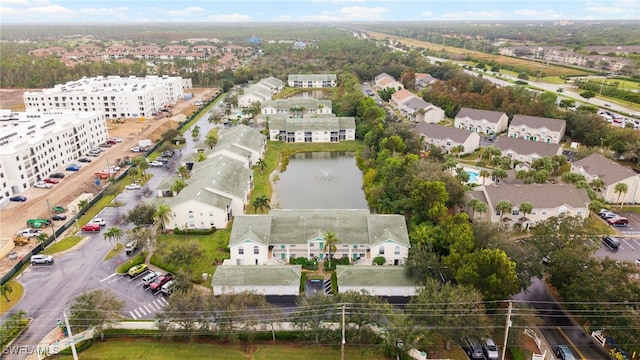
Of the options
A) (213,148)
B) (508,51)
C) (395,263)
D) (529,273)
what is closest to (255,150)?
(213,148)

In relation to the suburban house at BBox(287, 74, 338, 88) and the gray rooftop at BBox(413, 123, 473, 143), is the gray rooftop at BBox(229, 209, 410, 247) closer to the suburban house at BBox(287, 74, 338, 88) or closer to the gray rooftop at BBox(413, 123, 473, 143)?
the gray rooftop at BBox(413, 123, 473, 143)

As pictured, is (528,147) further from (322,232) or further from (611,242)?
(322,232)

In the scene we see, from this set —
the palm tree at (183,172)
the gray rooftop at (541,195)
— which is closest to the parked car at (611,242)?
the gray rooftop at (541,195)

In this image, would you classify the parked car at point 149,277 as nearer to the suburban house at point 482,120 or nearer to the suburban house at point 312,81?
the suburban house at point 482,120

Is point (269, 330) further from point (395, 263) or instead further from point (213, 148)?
point (213, 148)

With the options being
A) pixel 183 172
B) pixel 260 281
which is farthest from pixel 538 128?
pixel 260 281

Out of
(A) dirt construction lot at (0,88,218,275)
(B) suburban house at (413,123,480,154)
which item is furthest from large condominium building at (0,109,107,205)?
(B) suburban house at (413,123,480,154)

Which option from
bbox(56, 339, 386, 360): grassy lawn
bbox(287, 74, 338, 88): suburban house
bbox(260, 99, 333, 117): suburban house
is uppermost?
bbox(287, 74, 338, 88): suburban house
